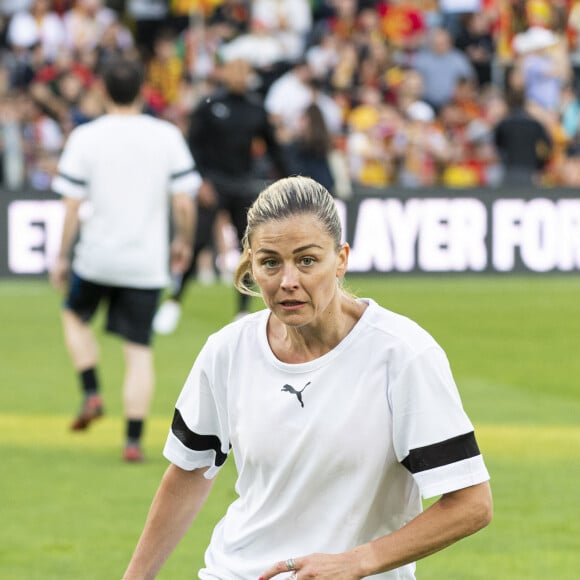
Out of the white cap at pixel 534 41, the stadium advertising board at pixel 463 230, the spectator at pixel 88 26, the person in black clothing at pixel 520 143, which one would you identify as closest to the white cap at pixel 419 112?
the person in black clothing at pixel 520 143

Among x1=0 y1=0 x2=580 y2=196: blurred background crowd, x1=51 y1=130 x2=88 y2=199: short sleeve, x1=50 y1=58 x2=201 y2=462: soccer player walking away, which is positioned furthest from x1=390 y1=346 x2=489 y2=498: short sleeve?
x1=0 y1=0 x2=580 y2=196: blurred background crowd

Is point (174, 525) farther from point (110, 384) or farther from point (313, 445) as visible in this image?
point (110, 384)

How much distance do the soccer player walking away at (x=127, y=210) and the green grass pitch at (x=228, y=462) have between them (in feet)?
2.19

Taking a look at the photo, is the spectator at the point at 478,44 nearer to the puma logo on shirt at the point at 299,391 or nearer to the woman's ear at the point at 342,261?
the woman's ear at the point at 342,261

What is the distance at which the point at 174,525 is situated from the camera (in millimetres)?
3871

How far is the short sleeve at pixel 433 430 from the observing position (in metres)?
3.41

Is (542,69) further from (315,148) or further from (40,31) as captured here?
(40,31)

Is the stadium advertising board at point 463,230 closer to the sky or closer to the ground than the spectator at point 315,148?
closer to the ground

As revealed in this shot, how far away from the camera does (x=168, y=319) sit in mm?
15312

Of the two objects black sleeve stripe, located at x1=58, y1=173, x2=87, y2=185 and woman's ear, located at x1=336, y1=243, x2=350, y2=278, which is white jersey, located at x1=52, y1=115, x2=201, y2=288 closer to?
black sleeve stripe, located at x1=58, y1=173, x2=87, y2=185

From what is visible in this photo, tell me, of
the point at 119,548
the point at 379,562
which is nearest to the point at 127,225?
the point at 119,548

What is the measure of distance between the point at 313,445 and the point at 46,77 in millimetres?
18746

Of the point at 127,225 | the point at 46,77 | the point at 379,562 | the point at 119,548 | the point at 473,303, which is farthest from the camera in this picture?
the point at 46,77

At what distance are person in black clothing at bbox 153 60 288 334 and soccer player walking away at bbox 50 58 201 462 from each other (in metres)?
5.32
